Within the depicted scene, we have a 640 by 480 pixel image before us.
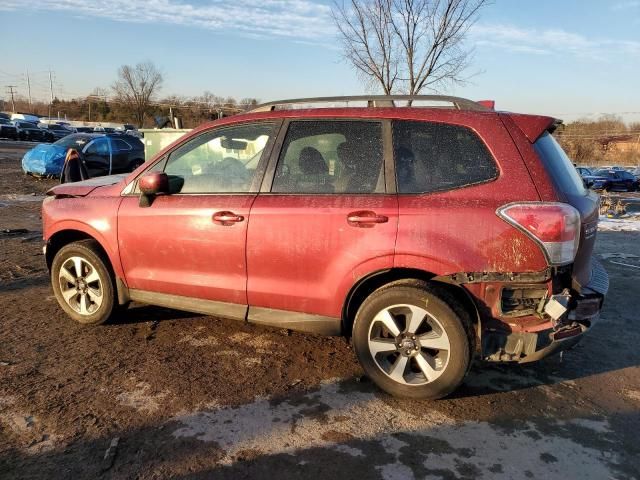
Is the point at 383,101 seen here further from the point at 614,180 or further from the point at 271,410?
the point at 614,180

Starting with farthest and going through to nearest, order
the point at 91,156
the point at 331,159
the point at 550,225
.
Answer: the point at 91,156, the point at 331,159, the point at 550,225

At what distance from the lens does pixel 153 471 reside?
2.51 m

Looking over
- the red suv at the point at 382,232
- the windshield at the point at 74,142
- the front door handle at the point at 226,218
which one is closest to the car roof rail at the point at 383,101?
the red suv at the point at 382,232

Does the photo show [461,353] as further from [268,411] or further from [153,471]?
[153,471]

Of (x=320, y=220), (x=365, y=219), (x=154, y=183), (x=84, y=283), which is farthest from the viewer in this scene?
(x=84, y=283)

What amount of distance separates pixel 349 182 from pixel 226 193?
3.18ft

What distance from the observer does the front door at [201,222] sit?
366 cm

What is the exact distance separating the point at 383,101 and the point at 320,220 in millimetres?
986

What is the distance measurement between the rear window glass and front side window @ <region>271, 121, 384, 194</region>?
3.35ft

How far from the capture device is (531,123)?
3182 mm

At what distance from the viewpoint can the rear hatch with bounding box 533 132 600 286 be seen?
3.06 meters

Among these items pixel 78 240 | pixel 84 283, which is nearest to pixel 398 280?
pixel 84 283

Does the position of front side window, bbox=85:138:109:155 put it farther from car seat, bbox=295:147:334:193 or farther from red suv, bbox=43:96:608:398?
car seat, bbox=295:147:334:193

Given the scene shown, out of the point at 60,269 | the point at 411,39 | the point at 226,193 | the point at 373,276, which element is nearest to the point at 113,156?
the point at 411,39
